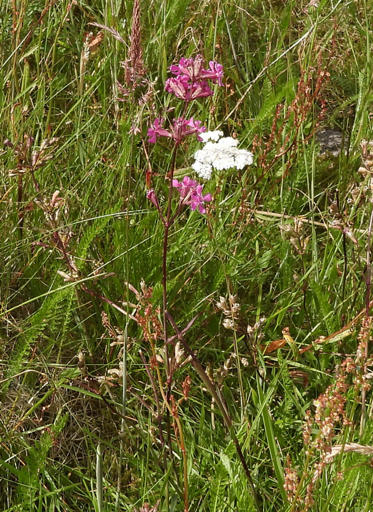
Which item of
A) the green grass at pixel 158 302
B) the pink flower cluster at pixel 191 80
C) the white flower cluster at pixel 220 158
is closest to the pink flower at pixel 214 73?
the pink flower cluster at pixel 191 80

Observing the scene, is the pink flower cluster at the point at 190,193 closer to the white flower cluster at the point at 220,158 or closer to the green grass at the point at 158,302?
the white flower cluster at the point at 220,158

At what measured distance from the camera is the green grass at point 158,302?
5.07 feet

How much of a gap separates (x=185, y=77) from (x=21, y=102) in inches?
35.6

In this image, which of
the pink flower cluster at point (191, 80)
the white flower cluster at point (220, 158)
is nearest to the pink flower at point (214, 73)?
the pink flower cluster at point (191, 80)

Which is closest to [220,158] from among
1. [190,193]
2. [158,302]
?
[190,193]

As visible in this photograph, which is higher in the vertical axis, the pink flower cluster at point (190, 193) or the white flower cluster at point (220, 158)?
the white flower cluster at point (220, 158)

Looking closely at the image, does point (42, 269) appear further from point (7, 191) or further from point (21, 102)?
point (21, 102)

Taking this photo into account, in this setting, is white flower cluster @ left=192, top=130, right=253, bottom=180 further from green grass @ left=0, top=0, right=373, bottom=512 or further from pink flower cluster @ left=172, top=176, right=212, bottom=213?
green grass @ left=0, top=0, right=373, bottom=512

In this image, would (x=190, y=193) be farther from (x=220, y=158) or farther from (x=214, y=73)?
Answer: (x=214, y=73)

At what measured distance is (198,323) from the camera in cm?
190

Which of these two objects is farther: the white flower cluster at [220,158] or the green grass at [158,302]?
the green grass at [158,302]

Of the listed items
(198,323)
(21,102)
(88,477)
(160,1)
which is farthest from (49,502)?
(160,1)

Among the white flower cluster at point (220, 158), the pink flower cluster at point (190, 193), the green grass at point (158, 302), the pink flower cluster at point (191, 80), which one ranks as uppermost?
the pink flower cluster at point (191, 80)

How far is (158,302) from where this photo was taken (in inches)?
72.7
